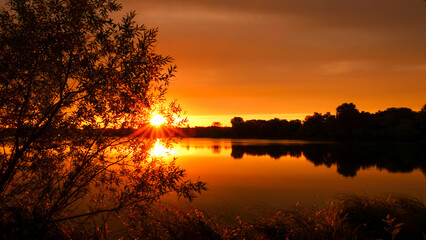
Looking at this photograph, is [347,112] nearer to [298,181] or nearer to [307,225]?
[298,181]

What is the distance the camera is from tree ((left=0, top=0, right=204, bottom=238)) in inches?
259

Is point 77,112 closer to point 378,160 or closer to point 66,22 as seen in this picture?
point 66,22

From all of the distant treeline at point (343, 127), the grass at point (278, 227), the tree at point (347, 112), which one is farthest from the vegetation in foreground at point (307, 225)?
the tree at point (347, 112)

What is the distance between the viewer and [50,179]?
741 centimetres

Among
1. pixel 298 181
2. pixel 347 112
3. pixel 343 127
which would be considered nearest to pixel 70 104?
pixel 298 181

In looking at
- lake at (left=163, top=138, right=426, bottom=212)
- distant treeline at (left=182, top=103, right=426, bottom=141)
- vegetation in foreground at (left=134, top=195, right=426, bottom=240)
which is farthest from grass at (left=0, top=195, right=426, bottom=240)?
distant treeline at (left=182, top=103, right=426, bottom=141)

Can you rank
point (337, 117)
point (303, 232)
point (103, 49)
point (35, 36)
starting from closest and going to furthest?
point (35, 36)
point (103, 49)
point (303, 232)
point (337, 117)

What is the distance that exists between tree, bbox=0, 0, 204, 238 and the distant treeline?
40.7m

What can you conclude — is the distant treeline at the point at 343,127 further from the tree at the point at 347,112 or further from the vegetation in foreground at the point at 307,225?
the vegetation in foreground at the point at 307,225

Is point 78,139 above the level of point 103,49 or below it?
below

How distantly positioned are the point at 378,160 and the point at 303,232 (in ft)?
121

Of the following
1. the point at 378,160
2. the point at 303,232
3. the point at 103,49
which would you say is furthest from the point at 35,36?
the point at 378,160

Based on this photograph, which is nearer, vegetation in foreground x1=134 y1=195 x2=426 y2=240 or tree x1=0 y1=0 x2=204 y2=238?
tree x1=0 y1=0 x2=204 y2=238

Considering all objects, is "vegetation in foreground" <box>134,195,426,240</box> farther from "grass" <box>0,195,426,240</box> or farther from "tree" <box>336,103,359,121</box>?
"tree" <box>336,103,359,121</box>
